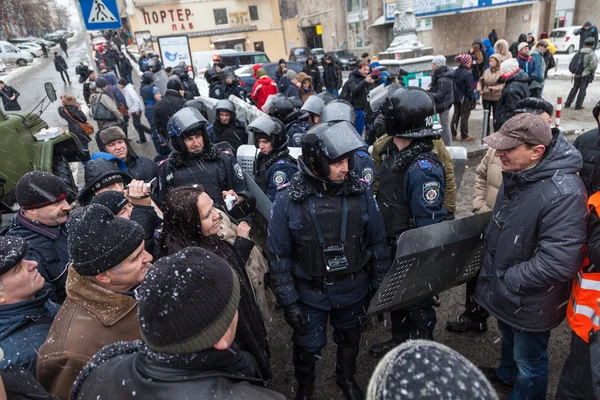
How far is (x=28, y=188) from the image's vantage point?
103 inches

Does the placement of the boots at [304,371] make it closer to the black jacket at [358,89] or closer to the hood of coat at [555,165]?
the hood of coat at [555,165]

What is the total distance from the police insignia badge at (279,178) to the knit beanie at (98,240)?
6.32ft

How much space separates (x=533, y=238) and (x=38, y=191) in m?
3.16

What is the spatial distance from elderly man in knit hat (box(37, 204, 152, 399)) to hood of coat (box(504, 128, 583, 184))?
7.04 feet

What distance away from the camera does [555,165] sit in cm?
213

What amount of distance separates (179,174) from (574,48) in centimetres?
2575

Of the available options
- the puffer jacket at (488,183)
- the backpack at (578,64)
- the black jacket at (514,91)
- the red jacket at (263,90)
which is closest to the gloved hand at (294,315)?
the puffer jacket at (488,183)

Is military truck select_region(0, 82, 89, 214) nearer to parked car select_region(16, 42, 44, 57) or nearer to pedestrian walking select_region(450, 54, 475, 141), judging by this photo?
pedestrian walking select_region(450, 54, 475, 141)

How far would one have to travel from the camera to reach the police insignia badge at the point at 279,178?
374 centimetres

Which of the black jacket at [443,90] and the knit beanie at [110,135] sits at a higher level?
the knit beanie at [110,135]

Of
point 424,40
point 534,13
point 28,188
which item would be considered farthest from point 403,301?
point 534,13

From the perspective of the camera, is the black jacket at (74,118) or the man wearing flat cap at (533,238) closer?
the man wearing flat cap at (533,238)

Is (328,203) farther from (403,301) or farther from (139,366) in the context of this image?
(139,366)

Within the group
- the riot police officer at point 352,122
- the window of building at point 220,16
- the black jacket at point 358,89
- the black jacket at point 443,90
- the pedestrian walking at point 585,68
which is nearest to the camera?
the riot police officer at point 352,122
